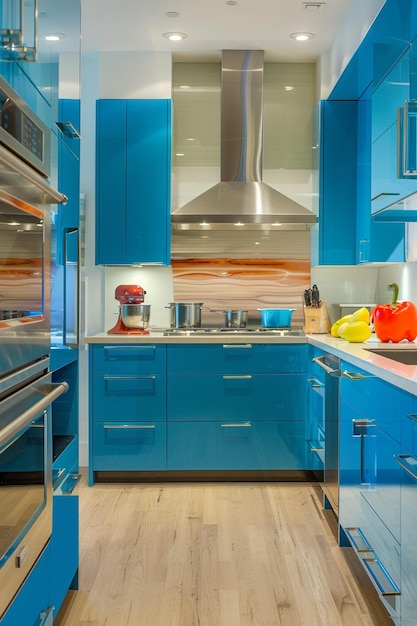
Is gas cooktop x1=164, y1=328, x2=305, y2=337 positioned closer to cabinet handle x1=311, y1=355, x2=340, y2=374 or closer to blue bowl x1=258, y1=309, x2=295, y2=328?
blue bowl x1=258, y1=309, x2=295, y2=328

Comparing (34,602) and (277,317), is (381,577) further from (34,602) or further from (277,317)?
(277,317)

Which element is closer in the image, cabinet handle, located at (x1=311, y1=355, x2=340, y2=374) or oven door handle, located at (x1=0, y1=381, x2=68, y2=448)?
oven door handle, located at (x1=0, y1=381, x2=68, y2=448)

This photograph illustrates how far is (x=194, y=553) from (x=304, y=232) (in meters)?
2.43

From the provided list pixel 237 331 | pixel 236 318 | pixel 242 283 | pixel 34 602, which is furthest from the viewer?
pixel 242 283

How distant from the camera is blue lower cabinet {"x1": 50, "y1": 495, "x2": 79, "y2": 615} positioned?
2061 millimetres

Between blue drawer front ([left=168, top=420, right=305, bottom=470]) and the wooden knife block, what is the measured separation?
0.63 metres

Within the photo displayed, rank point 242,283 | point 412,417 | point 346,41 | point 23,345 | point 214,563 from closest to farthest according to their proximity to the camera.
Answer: point 23,345
point 412,417
point 214,563
point 346,41
point 242,283

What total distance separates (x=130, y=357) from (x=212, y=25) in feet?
6.57

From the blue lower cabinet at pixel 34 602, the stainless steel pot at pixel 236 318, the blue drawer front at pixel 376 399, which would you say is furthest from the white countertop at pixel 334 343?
the blue lower cabinet at pixel 34 602

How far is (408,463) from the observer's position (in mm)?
1884

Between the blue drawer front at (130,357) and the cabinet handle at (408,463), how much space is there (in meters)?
2.16

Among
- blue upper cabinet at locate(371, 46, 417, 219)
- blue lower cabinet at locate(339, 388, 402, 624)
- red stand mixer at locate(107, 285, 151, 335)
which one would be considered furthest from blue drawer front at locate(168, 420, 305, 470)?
blue upper cabinet at locate(371, 46, 417, 219)

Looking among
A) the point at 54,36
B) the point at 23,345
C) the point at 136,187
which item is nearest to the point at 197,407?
the point at 136,187

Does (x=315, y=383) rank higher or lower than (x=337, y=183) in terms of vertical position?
lower
